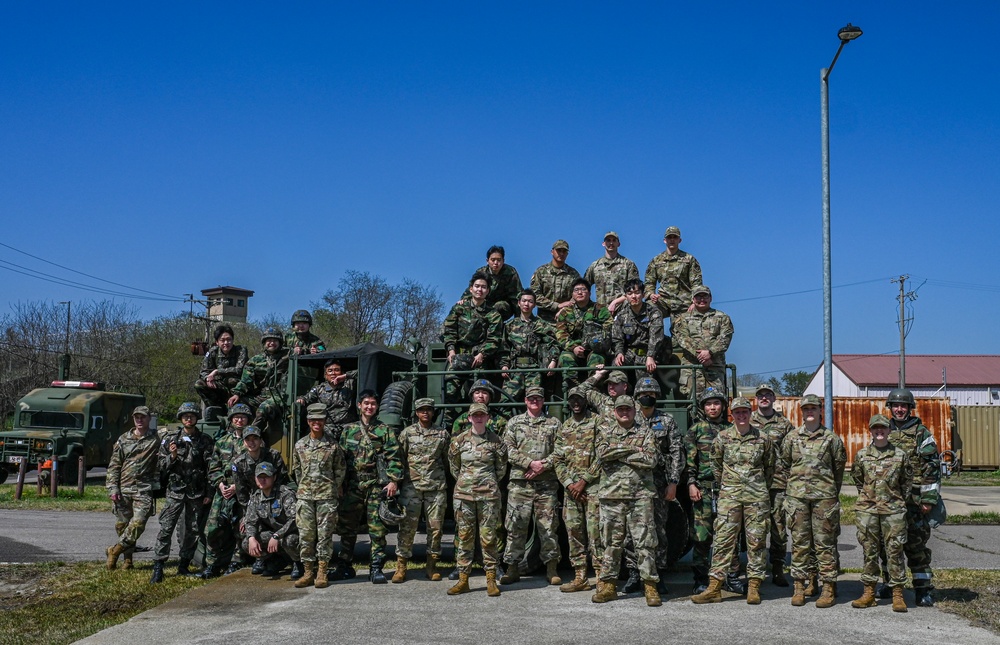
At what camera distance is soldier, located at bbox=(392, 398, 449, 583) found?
8984 millimetres

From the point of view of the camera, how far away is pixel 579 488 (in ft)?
28.1

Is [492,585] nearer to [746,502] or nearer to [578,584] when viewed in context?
[578,584]

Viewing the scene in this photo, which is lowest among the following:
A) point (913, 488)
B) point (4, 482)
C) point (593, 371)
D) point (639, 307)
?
point (4, 482)

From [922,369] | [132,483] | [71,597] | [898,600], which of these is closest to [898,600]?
[898,600]

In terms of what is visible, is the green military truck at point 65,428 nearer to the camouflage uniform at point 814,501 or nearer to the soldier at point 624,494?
the soldier at point 624,494

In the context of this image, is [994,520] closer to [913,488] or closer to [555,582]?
Result: [913,488]

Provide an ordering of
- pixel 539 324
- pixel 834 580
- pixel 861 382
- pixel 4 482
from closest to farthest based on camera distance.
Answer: pixel 834 580, pixel 539 324, pixel 4 482, pixel 861 382

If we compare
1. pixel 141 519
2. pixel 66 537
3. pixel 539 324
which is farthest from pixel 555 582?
pixel 66 537

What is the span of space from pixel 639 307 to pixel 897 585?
3.74m

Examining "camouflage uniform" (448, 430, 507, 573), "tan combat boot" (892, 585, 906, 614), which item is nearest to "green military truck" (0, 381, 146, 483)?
"camouflage uniform" (448, 430, 507, 573)

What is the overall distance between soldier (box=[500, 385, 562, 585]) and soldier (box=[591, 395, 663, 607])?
66 cm

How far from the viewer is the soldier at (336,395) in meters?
10.3

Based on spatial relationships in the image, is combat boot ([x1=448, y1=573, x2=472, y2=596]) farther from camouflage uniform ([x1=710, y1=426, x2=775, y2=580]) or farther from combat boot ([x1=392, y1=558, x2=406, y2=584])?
camouflage uniform ([x1=710, y1=426, x2=775, y2=580])

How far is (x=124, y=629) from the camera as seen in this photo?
289 inches
